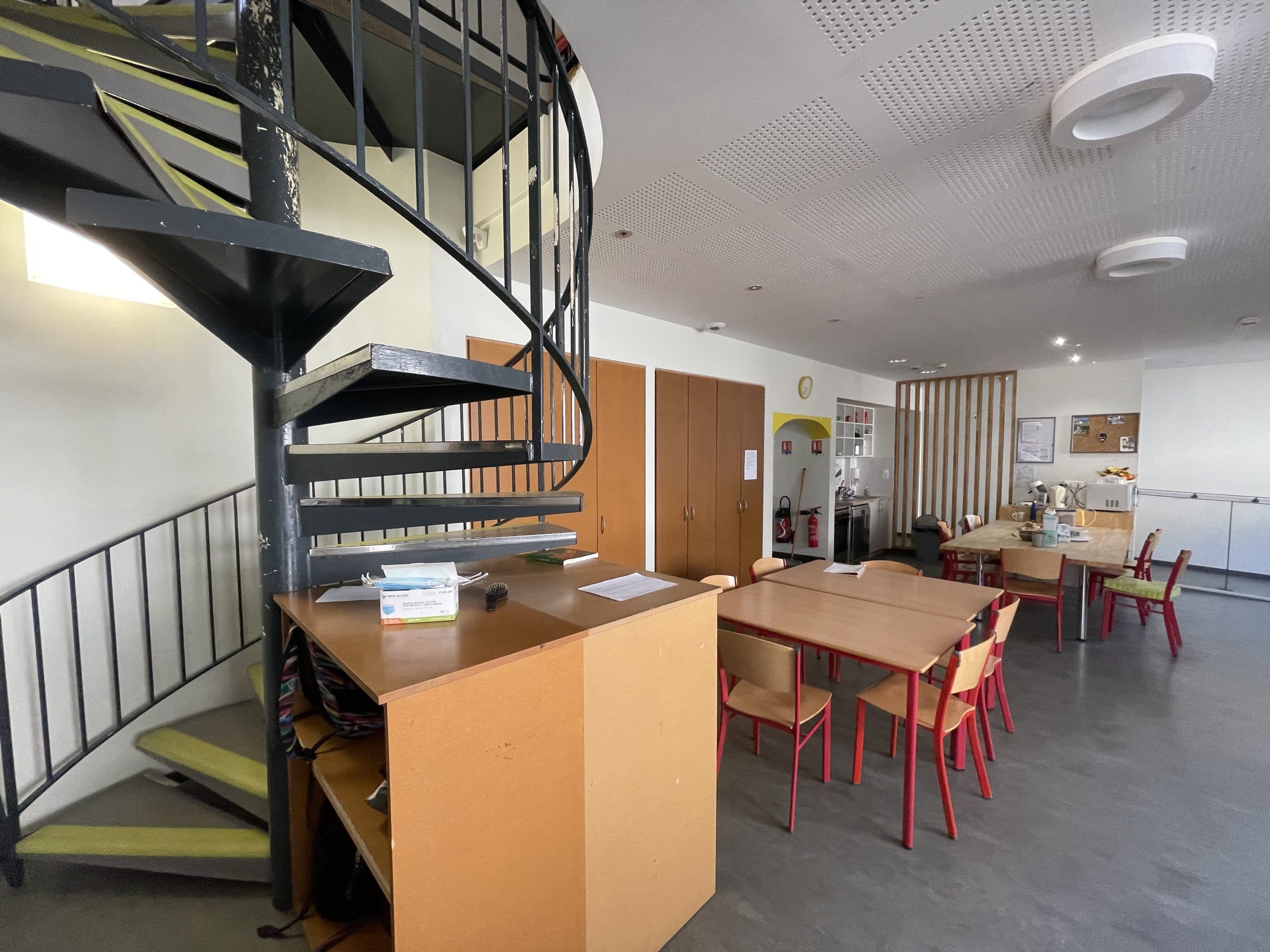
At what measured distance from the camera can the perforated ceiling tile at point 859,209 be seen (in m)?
2.25

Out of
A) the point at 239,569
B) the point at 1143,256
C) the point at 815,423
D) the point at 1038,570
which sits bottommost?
the point at 1038,570

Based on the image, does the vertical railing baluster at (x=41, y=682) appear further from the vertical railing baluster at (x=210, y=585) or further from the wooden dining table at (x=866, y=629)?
the wooden dining table at (x=866, y=629)

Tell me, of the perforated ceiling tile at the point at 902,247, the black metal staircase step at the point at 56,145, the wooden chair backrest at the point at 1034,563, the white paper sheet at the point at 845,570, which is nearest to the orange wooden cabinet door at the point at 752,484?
the white paper sheet at the point at 845,570

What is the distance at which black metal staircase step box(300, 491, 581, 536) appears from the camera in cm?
155

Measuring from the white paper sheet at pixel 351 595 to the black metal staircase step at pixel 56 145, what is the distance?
106 centimetres

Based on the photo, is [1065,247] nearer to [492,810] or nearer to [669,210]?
[669,210]

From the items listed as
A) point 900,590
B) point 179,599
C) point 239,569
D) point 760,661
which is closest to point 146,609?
point 179,599

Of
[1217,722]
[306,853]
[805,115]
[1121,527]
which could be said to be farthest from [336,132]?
[1121,527]

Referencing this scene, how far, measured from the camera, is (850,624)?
8.25ft

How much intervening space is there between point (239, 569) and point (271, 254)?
7.65 ft

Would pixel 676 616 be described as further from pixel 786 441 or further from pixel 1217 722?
pixel 786 441

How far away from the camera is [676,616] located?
149 centimetres

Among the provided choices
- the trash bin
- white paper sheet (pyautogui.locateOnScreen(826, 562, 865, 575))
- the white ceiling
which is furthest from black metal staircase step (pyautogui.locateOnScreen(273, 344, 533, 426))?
the trash bin

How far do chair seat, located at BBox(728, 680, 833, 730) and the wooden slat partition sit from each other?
666 cm
